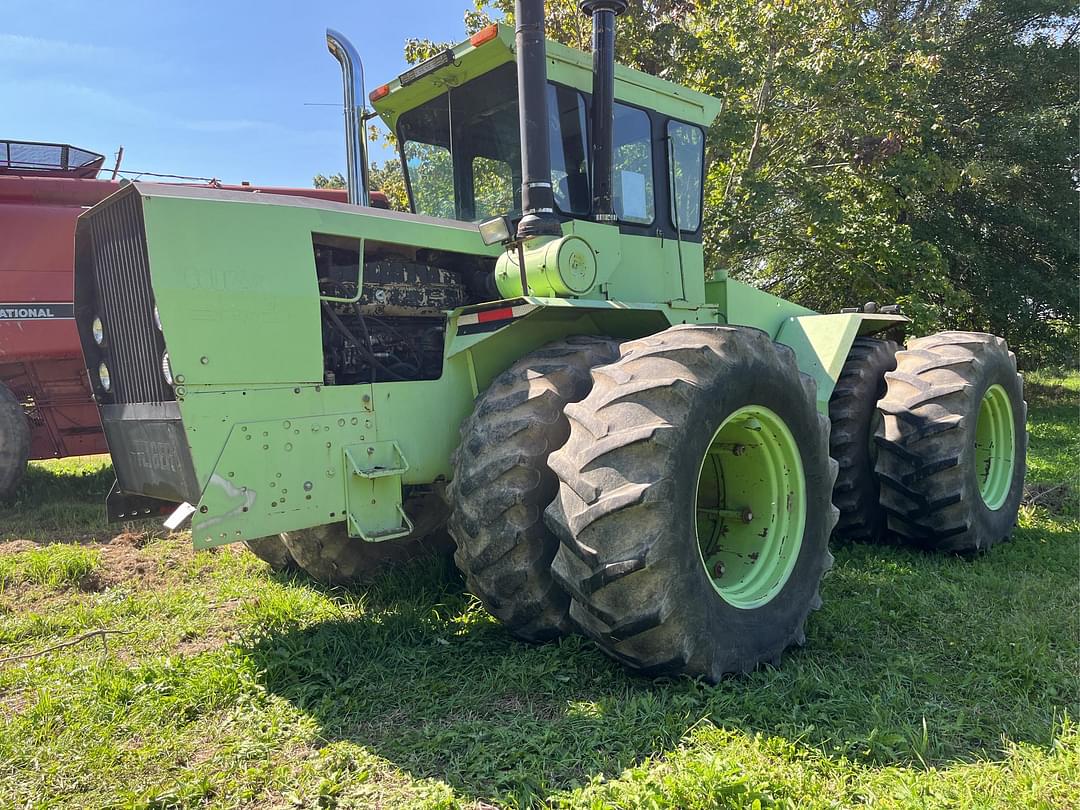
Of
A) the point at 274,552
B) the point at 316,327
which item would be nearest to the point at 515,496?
the point at 316,327

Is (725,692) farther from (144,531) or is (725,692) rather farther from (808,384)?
(144,531)

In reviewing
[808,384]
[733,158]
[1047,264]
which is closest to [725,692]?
[808,384]

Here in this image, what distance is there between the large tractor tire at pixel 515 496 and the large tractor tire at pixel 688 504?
0.79 ft

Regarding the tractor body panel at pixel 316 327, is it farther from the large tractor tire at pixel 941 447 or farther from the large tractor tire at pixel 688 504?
the large tractor tire at pixel 941 447

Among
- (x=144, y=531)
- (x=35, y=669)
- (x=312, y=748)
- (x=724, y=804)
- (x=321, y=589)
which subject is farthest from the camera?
(x=144, y=531)

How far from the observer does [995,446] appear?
5.56 m

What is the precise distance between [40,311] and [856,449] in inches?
291

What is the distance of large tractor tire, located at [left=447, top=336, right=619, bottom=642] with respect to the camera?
3115 mm

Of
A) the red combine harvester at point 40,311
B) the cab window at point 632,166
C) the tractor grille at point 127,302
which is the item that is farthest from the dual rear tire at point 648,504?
the red combine harvester at point 40,311

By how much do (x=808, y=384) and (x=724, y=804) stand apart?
2.06m

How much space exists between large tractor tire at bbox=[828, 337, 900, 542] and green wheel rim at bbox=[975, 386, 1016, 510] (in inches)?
33.3

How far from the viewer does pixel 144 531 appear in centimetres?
571

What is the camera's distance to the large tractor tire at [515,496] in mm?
3115

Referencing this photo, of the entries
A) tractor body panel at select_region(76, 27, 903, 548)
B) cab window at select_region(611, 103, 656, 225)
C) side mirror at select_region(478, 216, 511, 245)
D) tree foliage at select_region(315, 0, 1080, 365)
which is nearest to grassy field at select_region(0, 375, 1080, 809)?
tractor body panel at select_region(76, 27, 903, 548)
